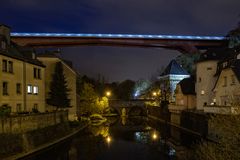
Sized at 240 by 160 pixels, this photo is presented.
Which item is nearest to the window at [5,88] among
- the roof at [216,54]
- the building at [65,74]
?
the building at [65,74]

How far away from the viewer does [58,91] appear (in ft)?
144

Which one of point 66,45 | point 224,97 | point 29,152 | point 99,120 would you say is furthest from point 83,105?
point 29,152

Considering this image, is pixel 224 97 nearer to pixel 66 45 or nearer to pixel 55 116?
pixel 55 116

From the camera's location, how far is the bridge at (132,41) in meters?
64.9

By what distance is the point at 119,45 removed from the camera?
6962 centimetres

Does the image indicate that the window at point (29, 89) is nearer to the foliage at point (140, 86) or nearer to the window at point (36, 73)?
the window at point (36, 73)

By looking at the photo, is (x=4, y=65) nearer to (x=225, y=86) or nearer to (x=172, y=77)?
(x=225, y=86)

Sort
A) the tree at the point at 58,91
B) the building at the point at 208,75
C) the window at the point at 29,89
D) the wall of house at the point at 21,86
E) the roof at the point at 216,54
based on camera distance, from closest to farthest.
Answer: the wall of house at the point at 21,86 < the window at the point at 29,89 < the roof at the point at 216,54 < the building at the point at 208,75 < the tree at the point at 58,91

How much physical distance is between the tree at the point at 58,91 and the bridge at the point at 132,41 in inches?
838

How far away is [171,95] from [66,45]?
2217cm

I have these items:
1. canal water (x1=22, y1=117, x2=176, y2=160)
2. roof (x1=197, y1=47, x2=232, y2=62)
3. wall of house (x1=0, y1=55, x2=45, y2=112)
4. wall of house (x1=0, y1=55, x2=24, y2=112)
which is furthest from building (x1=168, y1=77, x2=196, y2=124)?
wall of house (x1=0, y1=55, x2=24, y2=112)

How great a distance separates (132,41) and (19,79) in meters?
38.4

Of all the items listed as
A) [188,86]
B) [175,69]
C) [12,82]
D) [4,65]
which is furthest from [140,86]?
[4,65]

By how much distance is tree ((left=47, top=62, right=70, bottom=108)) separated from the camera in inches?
1719
